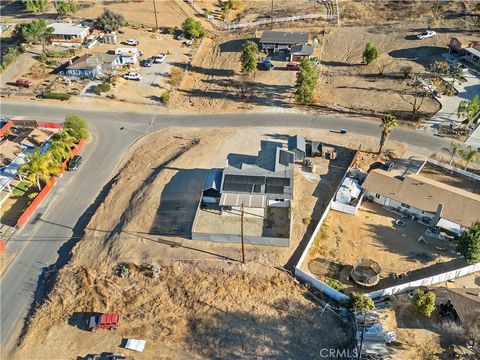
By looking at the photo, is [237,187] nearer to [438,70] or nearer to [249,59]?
[249,59]

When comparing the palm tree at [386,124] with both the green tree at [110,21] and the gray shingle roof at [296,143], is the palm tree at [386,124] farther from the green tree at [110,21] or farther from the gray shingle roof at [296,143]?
the green tree at [110,21]

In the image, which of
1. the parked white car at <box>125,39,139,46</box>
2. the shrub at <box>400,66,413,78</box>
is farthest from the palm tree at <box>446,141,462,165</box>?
the parked white car at <box>125,39,139,46</box>

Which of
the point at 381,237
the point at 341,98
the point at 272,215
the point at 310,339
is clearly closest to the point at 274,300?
the point at 310,339

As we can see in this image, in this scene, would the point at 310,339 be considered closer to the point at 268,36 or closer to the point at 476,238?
the point at 476,238

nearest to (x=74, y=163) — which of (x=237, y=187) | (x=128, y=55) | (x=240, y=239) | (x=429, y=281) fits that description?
(x=237, y=187)

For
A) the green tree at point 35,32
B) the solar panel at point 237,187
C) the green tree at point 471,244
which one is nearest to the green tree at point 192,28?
the green tree at point 35,32

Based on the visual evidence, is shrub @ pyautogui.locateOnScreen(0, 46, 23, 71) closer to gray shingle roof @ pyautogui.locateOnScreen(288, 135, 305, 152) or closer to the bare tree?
gray shingle roof @ pyautogui.locateOnScreen(288, 135, 305, 152)

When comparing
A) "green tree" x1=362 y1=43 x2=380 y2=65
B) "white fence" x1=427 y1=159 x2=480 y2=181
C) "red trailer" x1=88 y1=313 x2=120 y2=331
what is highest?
"green tree" x1=362 y1=43 x2=380 y2=65
